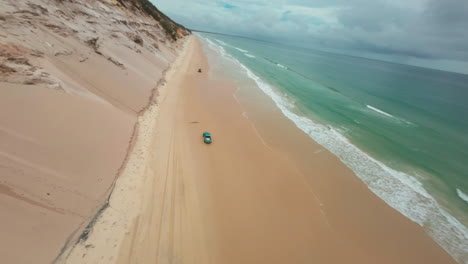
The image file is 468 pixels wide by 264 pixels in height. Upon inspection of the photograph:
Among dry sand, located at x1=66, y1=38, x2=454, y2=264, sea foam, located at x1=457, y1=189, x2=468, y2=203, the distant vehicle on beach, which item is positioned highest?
sea foam, located at x1=457, y1=189, x2=468, y2=203

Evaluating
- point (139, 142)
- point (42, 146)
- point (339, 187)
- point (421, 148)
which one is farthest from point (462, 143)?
point (42, 146)

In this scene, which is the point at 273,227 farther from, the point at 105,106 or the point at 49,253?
the point at 105,106

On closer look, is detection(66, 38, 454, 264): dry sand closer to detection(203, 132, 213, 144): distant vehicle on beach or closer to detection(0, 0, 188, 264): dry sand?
detection(203, 132, 213, 144): distant vehicle on beach

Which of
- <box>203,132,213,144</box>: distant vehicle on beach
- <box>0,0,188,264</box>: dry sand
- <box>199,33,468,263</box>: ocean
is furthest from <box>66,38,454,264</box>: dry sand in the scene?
<box>199,33,468,263</box>: ocean

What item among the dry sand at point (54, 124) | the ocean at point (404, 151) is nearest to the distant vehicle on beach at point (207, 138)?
the dry sand at point (54, 124)

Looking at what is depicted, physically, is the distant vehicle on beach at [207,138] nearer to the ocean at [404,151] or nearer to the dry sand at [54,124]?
the dry sand at [54,124]

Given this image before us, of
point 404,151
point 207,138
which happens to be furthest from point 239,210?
point 404,151

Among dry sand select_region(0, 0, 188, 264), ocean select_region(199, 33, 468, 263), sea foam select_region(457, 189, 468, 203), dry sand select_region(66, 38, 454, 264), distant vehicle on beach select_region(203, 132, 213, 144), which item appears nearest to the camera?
dry sand select_region(0, 0, 188, 264)

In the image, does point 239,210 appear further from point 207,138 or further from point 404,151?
point 404,151
